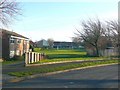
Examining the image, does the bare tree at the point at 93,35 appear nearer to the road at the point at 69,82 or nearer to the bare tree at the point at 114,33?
the bare tree at the point at 114,33

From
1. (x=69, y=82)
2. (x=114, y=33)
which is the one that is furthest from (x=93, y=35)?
(x=69, y=82)

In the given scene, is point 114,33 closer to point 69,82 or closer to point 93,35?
point 93,35

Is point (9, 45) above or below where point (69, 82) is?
above

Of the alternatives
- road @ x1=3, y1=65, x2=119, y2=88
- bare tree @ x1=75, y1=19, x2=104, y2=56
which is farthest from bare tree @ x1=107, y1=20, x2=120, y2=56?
road @ x1=3, y1=65, x2=119, y2=88

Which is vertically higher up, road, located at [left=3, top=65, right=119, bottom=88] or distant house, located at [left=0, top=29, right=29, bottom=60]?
distant house, located at [left=0, top=29, right=29, bottom=60]

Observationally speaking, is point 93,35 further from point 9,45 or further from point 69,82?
point 69,82

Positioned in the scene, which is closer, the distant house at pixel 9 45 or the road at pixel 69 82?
the road at pixel 69 82

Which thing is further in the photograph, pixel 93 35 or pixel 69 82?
pixel 93 35

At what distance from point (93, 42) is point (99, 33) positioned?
2.47 metres

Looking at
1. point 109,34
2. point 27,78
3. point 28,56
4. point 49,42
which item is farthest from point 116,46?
point 49,42

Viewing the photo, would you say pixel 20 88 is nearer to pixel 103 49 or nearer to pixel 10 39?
pixel 10 39

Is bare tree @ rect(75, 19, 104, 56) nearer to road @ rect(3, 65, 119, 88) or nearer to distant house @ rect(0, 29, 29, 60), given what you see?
distant house @ rect(0, 29, 29, 60)

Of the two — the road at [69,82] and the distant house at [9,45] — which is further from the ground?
the distant house at [9,45]

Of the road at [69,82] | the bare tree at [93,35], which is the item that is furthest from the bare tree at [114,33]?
the road at [69,82]
